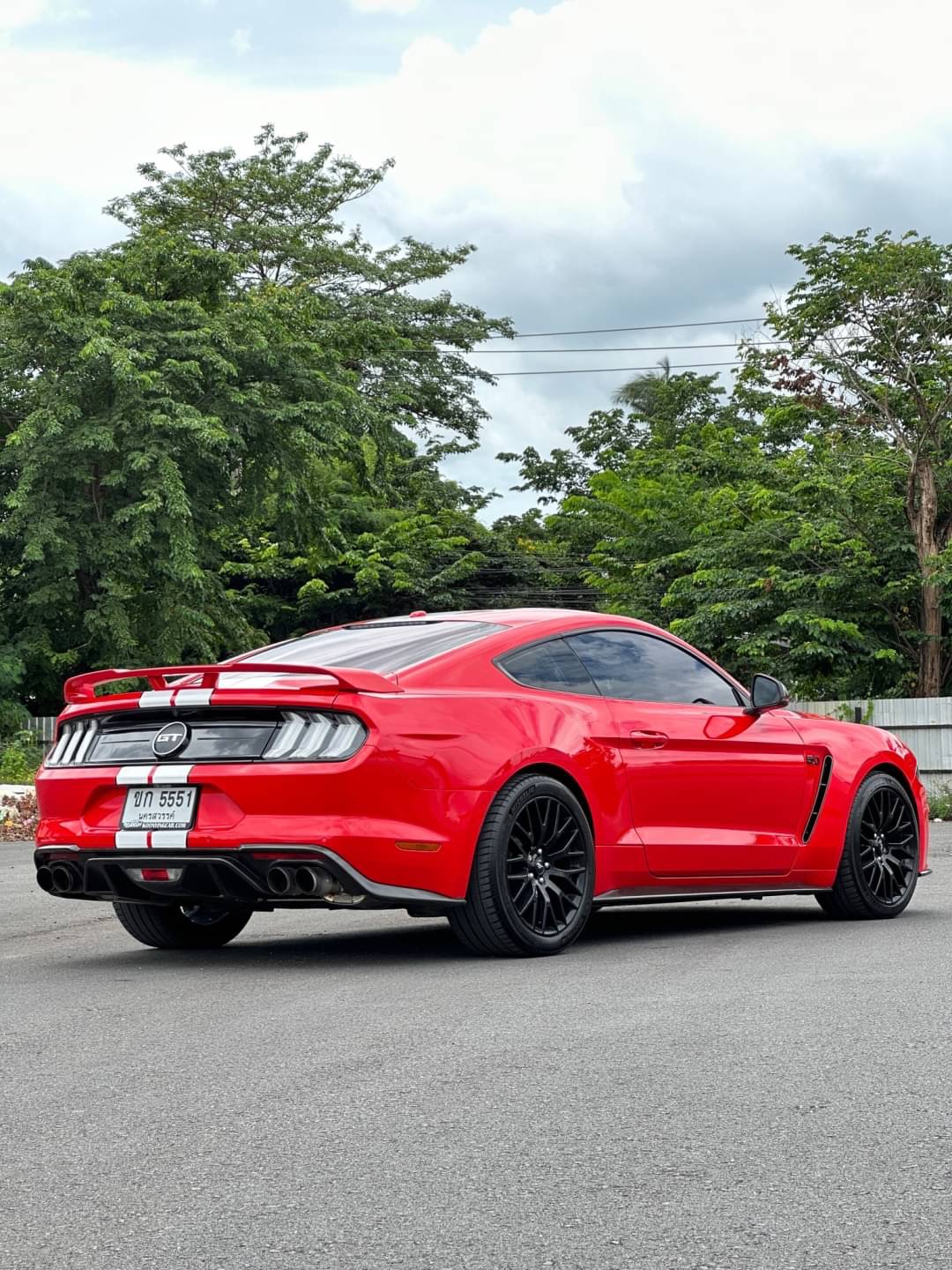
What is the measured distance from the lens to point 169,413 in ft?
94.6

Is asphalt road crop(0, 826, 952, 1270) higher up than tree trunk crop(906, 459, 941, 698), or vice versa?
tree trunk crop(906, 459, 941, 698)

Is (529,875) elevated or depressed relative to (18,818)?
elevated

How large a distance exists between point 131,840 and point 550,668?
1961 mm

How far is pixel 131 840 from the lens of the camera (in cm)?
696

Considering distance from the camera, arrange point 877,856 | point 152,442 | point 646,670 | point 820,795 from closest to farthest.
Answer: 1. point 646,670
2. point 820,795
3. point 877,856
4. point 152,442

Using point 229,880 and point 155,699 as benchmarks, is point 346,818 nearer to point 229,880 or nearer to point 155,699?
point 229,880

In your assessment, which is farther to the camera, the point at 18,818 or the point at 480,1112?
the point at 18,818

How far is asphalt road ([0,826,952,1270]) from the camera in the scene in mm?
3377

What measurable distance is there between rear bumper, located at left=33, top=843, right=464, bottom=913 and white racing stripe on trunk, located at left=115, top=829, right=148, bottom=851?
2cm

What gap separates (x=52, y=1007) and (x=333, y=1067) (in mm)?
1657

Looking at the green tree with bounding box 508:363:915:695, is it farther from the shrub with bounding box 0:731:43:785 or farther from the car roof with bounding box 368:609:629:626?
the car roof with bounding box 368:609:629:626

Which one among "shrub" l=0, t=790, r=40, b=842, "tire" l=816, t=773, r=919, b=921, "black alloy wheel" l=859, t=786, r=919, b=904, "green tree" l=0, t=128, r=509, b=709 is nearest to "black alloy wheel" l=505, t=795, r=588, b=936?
"tire" l=816, t=773, r=919, b=921

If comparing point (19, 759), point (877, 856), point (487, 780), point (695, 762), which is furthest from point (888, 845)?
point (19, 759)

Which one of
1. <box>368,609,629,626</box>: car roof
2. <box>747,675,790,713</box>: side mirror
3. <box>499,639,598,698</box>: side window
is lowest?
<box>747,675,790,713</box>: side mirror
